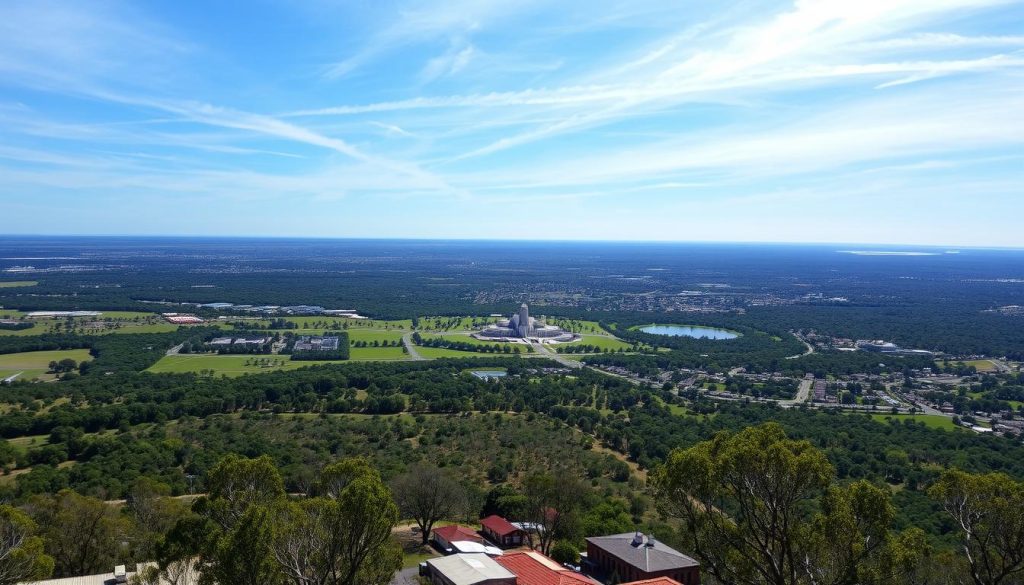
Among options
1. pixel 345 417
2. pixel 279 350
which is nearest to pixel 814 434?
pixel 345 417

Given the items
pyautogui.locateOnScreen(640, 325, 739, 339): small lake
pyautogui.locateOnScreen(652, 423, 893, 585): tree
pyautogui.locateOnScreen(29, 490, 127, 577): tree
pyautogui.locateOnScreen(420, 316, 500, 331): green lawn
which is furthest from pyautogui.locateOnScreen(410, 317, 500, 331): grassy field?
pyautogui.locateOnScreen(652, 423, 893, 585): tree

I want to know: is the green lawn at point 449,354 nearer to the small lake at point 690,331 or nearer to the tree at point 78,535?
the small lake at point 690,331

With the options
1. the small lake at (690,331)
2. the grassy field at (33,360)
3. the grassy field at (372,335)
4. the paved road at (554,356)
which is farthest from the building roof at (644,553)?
the small lake at (690,331)

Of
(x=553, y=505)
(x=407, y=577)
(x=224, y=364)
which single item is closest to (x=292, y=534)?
(x=407, y=577)

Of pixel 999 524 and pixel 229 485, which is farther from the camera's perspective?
pixel 229 485

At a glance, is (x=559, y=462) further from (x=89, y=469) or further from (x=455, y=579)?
(x=89, y=469)

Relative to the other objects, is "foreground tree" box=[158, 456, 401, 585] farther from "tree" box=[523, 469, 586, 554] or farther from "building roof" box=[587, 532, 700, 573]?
"tree" box=[523, 469, 586, 554]

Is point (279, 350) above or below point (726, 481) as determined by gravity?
below
